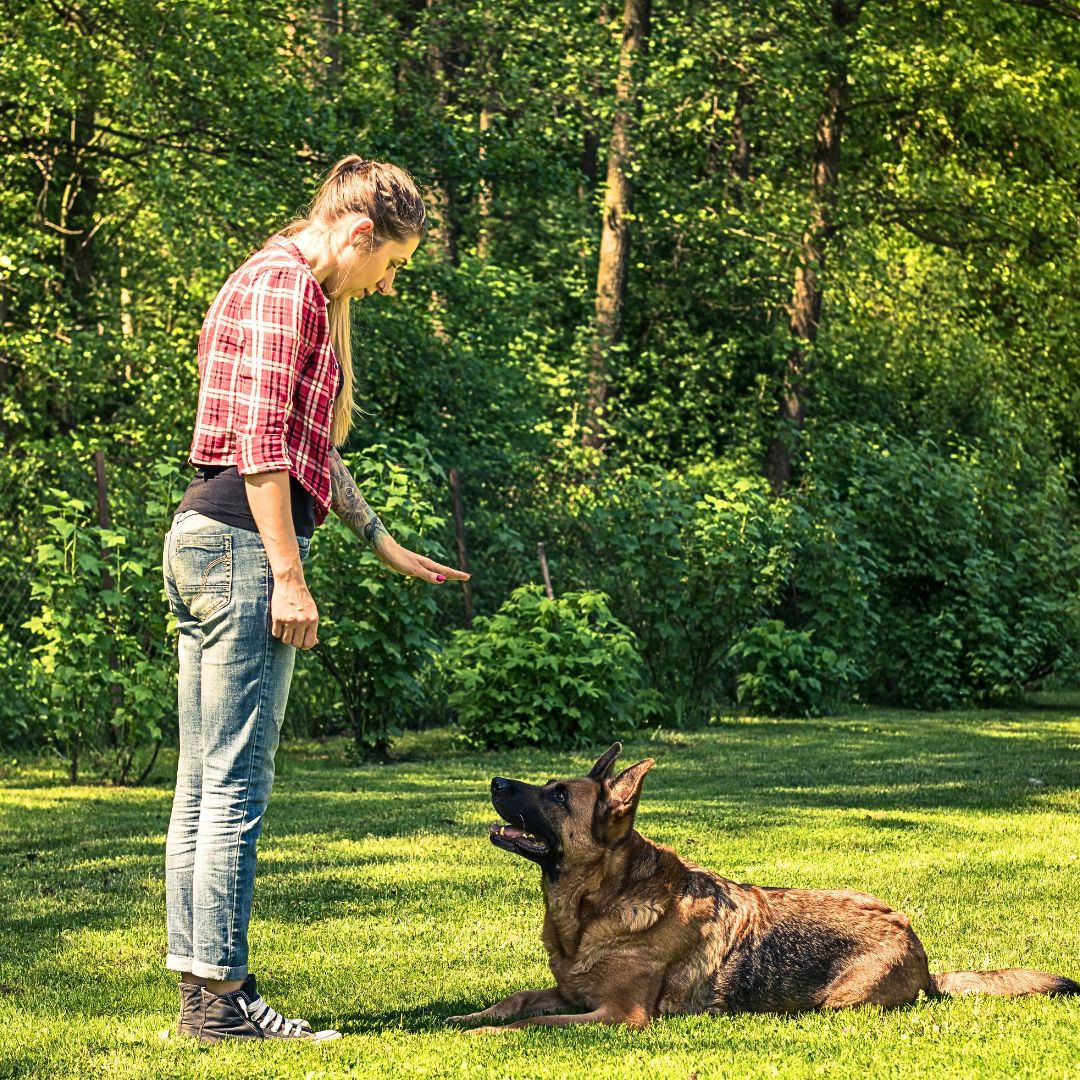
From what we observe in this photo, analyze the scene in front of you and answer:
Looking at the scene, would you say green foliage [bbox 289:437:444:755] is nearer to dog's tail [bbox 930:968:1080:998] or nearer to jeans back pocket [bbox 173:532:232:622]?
dog's tail [bbox 930:968:1080:998]

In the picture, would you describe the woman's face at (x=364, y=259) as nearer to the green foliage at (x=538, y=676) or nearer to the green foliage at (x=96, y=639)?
the green foliage at (x=96, y=639)

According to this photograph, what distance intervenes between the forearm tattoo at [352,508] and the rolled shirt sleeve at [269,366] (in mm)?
635

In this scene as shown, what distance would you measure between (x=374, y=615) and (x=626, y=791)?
7441 mm

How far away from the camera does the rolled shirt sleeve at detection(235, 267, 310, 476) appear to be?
421 cm

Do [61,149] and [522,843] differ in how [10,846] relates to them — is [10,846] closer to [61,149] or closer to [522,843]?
[522,843]

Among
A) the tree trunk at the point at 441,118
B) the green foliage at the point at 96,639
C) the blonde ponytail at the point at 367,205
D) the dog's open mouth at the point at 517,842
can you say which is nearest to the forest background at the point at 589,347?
the green foliage at the point at 96,639

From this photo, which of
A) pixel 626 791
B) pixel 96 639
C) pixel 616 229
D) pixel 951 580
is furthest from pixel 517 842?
pixel 616 229

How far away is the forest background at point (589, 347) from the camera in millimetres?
12961

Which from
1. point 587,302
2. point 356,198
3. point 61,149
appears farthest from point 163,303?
point 356,198

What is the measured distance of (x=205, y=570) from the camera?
4.31m

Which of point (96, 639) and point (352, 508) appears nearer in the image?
point (352, 508)

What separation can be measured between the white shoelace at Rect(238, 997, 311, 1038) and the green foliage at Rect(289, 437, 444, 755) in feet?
24.3

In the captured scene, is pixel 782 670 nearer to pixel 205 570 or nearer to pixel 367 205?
pixel 367 205

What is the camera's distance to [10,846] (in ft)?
27.9
